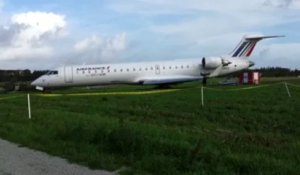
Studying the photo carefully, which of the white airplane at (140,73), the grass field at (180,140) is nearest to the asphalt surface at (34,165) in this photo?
the grass field at (180,140)

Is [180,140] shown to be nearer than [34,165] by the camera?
No

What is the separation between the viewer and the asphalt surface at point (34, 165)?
10.1 meters

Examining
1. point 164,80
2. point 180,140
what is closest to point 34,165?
point 180,140

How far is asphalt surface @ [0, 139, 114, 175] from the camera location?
10.1m

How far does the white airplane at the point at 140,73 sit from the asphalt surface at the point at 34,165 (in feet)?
117

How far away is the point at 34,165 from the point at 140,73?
39.6 m

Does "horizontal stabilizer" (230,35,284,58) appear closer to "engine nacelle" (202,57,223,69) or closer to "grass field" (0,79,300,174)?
"engine nacelle" (202,57,223,69)

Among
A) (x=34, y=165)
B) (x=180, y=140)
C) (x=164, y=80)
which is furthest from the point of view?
(x=164, y=80)

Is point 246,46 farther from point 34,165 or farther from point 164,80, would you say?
point 34,165

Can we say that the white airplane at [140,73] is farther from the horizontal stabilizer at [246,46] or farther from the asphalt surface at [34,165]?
the asphalt surface at [34,165]

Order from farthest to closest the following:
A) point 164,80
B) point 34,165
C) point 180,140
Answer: point 164,80 < point 180,140 < point 34,165

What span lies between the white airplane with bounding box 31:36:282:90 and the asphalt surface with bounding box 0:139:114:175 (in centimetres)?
3570

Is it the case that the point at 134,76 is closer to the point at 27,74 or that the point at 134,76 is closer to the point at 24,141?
the point at 24,141

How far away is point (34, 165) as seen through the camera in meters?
10.9
